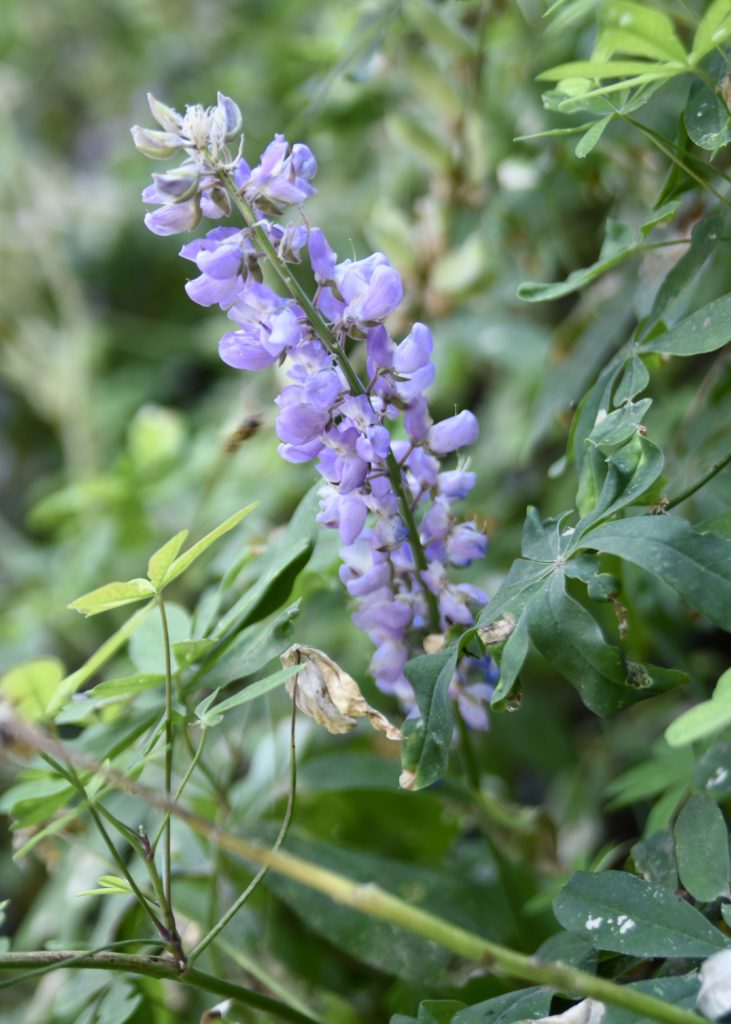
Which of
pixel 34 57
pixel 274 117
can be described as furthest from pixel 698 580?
pixel 34 57

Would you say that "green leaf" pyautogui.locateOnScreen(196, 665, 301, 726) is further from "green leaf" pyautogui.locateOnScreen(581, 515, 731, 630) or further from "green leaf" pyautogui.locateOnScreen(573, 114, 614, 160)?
"green leaf" pyautogui.locateOnScreen(573, 114, 614, 160)

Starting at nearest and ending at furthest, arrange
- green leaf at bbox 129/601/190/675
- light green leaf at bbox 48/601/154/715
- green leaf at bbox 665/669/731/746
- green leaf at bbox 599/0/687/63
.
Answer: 1. green leaf at bbox 665/669/731/746
2. green leaf at bbox 599/0/687/63
3. light green leaf at bbox 48/601/154/715
4. green leaf at bbox 129/601/190/675

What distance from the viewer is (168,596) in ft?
5.67

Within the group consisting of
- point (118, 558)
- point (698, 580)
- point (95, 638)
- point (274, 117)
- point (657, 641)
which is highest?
point (698, 580)

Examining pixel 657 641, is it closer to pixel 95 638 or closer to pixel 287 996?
pixel 287 996

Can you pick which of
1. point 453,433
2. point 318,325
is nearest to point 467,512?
point 453,433

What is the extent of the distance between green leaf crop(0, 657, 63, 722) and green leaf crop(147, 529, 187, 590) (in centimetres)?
9

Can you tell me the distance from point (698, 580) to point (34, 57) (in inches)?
110

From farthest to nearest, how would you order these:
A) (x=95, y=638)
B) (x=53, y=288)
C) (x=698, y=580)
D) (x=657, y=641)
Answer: (x=53, y=288) → (x=95, y=638) → (x=657, y=641) → (x=698, y=580)

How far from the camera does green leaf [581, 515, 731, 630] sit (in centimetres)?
56

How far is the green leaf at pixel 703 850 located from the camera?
0.61 metres

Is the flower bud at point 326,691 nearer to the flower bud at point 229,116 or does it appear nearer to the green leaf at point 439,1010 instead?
the green leaf at point 439,1010

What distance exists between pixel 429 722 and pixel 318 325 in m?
0.26

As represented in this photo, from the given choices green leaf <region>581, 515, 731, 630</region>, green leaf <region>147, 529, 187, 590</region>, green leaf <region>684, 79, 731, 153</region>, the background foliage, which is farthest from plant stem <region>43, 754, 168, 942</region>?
green leaf <region>684, 79, 731, 153</region>
